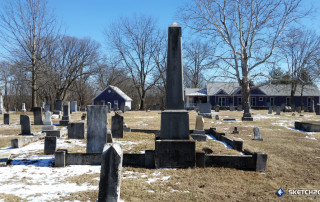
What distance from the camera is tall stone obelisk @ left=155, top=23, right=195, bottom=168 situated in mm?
5609

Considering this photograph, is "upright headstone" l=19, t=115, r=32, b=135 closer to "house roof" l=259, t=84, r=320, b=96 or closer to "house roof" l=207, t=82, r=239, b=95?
"house roof" l=207, t=82, r=239, b=95

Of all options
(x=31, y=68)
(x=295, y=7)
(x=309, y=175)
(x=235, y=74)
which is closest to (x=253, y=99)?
(x=235, y=74)

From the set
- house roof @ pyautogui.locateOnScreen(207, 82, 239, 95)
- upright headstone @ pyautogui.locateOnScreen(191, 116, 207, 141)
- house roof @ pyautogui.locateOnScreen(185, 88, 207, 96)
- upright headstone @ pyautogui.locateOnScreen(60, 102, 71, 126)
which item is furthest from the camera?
house roof @ pyautogui.locateOnScreen(185, 88, 207, 96)

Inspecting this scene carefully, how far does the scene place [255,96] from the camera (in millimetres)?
44500

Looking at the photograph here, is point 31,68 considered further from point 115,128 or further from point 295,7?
point 295,7

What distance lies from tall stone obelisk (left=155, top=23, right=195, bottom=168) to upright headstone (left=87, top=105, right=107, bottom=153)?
191cm

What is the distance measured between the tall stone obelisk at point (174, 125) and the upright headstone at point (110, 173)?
8.15ft

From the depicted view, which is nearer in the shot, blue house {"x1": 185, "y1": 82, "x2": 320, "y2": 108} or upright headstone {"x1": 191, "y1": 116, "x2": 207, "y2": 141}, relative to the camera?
upright headstone {"x1": 191, "y1": 116, "x2": 207, "y2": 141}

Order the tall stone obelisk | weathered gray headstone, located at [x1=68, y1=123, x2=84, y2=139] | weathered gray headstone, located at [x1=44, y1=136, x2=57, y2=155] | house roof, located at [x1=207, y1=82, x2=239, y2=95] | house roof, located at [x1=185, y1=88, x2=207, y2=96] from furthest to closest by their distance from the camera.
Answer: house roof, located at [x1=185, y1=88, x2=207, y2=96]
house roof, located at [x1=207, y1=82, x2=239, y2=95]
weathered gray headstone, located at [x1=68, y1=123, x2=84, y2=139]
weathered gray headstone, located at [x1=44, y1=136, x2=57, y2=155]
the tall stone obelisk

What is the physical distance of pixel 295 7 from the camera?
22.6m

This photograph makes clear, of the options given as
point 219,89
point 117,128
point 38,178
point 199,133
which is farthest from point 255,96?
point 38,178

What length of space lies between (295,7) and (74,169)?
25434mm

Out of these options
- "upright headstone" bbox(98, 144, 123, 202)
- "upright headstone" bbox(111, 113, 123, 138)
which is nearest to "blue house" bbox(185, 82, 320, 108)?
"upright headstone" bbox(111, 113, 123, 138)

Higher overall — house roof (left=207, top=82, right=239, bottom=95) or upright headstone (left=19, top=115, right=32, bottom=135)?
house roof (left=207, top=82, right=239, bottom=95)
